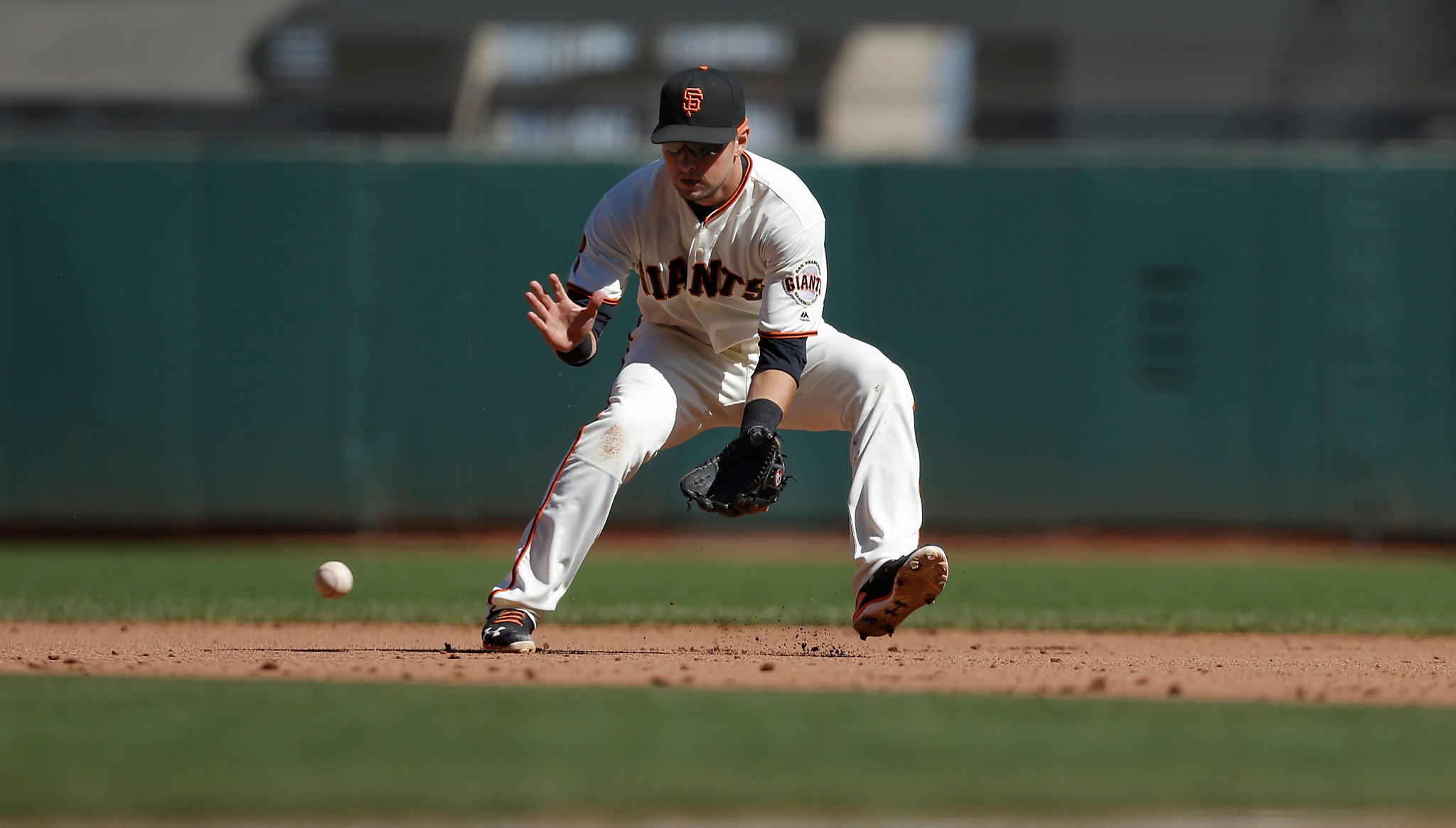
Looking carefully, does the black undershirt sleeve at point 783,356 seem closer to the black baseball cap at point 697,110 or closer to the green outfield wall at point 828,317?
the black baseball cap at point 697,110

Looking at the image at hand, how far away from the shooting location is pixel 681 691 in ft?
12.2

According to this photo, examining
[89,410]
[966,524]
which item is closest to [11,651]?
[89,410]

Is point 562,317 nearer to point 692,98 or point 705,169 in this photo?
point 705,169

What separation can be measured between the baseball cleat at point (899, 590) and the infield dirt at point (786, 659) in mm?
117

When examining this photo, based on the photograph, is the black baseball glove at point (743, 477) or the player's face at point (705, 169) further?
the player's face at point (705, 169)

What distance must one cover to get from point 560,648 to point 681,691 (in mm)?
1434

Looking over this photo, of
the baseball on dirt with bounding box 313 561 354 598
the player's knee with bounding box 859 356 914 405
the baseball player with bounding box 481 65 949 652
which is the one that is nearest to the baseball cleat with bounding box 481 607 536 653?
the baseball player with bounding box 481 65 949 652

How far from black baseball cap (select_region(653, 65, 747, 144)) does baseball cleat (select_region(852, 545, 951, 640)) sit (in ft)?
4.03

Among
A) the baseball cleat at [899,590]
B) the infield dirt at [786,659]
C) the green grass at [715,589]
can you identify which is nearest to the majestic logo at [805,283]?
the baseball cleat at [899,590]

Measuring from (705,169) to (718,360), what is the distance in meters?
0.63

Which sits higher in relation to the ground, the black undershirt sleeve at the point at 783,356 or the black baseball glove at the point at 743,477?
the black undershirt sleeve at the point at 783,356

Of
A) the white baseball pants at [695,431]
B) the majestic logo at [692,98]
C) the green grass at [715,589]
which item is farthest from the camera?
the green grass at [715,589]

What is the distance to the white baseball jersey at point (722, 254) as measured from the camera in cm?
462

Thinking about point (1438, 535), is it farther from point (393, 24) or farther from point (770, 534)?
point (393, 24)
